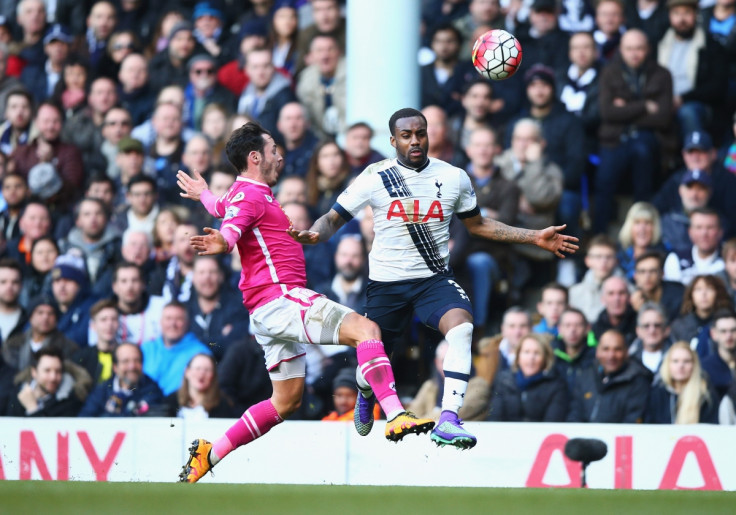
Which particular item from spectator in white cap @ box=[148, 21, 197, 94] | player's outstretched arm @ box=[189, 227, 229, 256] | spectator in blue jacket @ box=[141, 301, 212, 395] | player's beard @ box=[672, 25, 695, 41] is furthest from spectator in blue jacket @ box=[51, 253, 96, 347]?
player's beard @ box=[672, 25, 695, 41]

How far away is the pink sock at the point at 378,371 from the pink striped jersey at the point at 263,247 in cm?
70

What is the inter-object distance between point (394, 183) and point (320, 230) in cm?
59

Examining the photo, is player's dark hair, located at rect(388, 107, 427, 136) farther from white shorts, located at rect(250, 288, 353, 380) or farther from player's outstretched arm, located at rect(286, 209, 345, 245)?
white shorts, located at rect(250, 288, 353, 380)

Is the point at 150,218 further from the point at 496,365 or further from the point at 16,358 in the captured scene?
the point at 496,365

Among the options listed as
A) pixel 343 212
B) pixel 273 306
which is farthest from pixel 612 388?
pixel 273 306

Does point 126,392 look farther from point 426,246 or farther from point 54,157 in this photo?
point 426,246

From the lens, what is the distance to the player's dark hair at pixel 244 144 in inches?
344

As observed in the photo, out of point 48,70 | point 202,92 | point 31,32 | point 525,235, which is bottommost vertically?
point 525,235

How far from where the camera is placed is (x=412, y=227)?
877cm

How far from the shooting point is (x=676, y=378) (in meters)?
10.8

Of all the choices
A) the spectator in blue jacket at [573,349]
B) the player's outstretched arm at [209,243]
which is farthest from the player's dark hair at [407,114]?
the spectator in blue jacket at [573,349]

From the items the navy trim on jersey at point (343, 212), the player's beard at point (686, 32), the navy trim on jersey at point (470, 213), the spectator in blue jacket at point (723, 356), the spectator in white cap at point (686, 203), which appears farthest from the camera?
the player's beard at point (686, 32)

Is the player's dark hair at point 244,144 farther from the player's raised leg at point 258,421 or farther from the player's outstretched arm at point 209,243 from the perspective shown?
the player's raised leg at point 258,421

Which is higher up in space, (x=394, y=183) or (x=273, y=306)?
(x=394, y=183)
